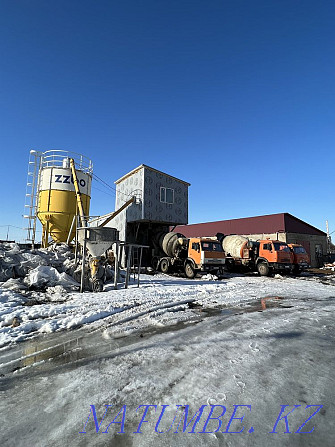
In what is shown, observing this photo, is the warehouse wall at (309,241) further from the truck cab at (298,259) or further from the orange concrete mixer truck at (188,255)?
the orange concrete mixer truck at (188,255)

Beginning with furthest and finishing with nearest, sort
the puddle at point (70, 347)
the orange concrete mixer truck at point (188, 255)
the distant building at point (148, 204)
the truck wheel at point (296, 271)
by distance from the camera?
the distant building at point (148, 204)
the truck wheel at point (296, 271)
the orange concrete mixer truck at point (188, 255)
the puddle at point (70, 347)

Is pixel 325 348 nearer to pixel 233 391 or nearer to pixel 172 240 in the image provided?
pixel 233 391

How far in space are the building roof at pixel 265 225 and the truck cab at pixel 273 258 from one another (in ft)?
34.4

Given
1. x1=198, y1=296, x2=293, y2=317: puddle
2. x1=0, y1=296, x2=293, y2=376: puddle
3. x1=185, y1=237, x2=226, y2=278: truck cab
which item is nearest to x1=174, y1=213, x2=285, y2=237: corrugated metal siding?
x1=185, y1=237, x2=226, y2=278: truck cab

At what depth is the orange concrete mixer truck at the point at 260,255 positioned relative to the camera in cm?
1691

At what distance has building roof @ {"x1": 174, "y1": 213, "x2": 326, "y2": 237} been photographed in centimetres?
2744

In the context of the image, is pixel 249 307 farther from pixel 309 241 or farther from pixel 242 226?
pixel 242 226


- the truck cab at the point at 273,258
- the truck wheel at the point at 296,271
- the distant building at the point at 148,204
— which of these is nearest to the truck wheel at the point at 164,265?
the distant building at the point at 148,204

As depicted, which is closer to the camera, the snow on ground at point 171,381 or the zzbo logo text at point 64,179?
the snow on ground at point 171,381

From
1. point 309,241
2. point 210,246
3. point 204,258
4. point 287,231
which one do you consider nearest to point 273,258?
point 210,246

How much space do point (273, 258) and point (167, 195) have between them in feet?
32.2

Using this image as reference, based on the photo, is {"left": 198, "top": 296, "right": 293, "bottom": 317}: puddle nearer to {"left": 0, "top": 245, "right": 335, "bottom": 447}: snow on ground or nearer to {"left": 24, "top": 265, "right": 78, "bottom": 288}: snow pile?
{"left": 0, "top": 245, "right": 335, "bottom": 447}: snow on ground

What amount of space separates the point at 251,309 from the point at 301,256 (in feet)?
43.7

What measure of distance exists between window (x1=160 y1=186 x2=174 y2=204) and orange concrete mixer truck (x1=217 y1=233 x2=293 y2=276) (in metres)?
5.96
